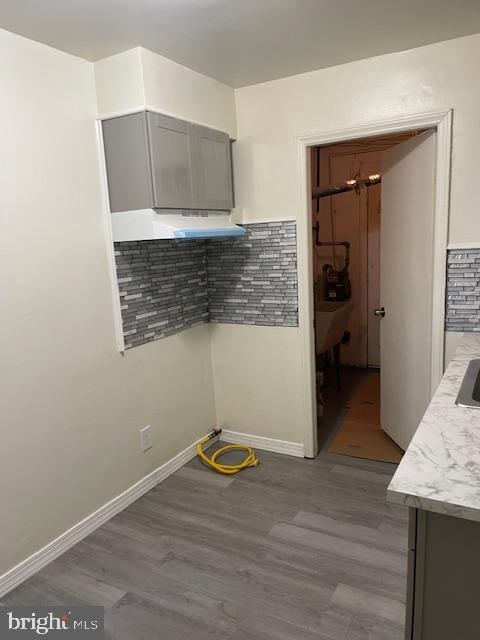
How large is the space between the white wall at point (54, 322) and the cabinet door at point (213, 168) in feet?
1.77

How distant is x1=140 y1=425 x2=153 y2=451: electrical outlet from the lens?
2.65 metres

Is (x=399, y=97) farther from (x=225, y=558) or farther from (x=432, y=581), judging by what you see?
(x=225, y=558)

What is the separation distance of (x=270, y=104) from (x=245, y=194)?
536 millimetres

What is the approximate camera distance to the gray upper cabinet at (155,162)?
2170 mm

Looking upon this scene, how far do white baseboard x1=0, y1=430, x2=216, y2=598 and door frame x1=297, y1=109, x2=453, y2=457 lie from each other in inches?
34.5

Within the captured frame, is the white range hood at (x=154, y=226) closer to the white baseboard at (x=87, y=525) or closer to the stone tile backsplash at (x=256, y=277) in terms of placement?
the stone tile backsplash at (x=256, y=277)

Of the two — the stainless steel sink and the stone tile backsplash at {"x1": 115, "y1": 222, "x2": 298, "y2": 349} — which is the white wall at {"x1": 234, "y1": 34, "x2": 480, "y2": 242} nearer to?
the stone tile backsplash at {"x1": 115, "y1": 222, "x2": 298, "y2": 349}

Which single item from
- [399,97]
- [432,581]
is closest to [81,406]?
[432,581]

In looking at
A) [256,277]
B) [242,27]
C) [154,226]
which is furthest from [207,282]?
[242,27]

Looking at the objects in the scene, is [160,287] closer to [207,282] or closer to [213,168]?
[207,282]

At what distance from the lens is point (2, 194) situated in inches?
74.2

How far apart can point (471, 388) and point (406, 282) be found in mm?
1221

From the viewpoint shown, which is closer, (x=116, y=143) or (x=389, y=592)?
(x=389, y=592)

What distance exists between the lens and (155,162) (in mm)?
2174
